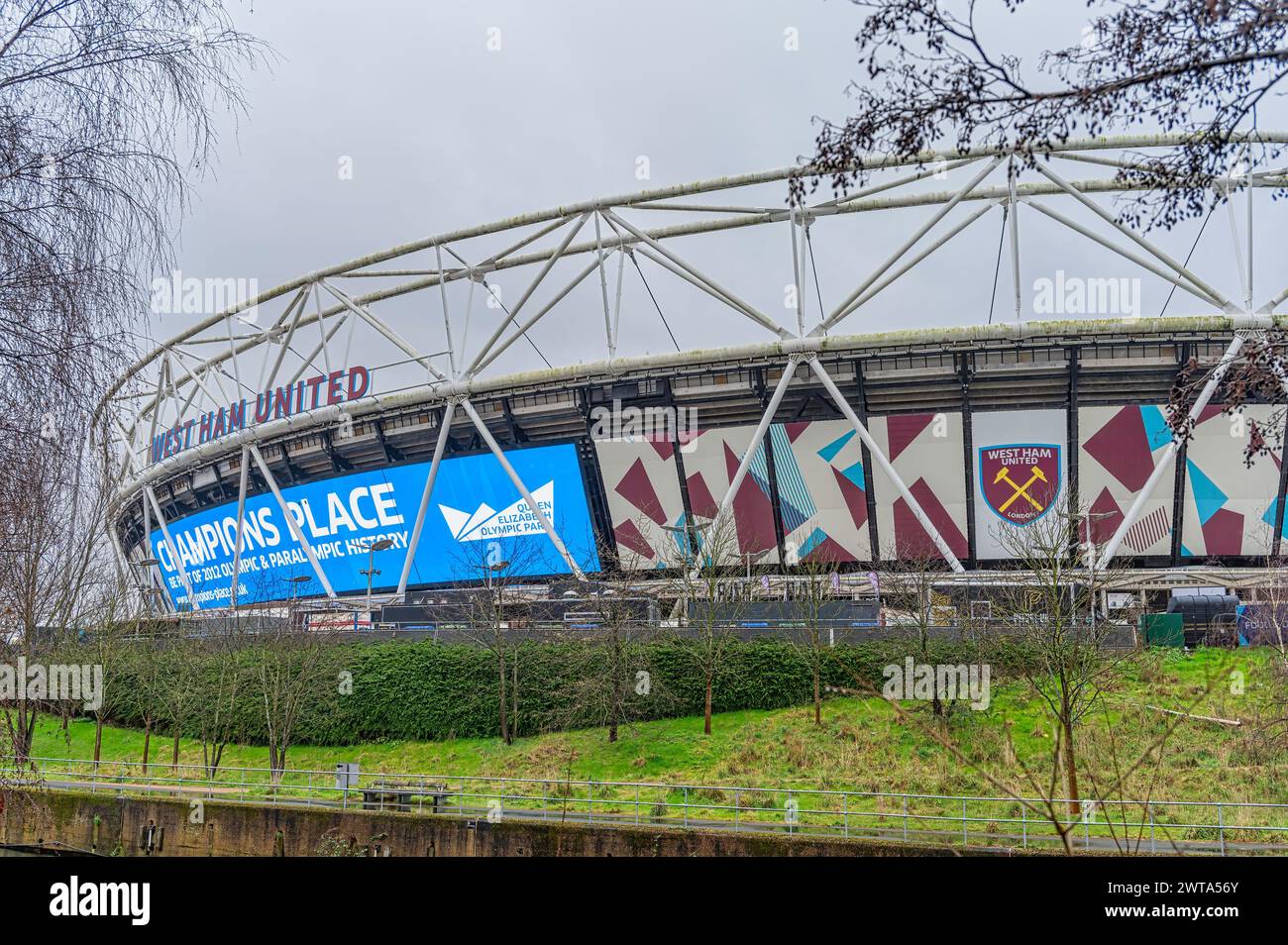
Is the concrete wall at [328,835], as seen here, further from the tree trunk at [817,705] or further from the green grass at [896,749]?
the tree trunk at [817,705]

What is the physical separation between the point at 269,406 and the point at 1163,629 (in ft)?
105

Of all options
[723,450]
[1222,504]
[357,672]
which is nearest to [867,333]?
[723,450]

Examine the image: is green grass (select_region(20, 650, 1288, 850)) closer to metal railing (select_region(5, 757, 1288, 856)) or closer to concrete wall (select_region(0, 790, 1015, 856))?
metal railing (select_region(5, 757, 1288, 856))

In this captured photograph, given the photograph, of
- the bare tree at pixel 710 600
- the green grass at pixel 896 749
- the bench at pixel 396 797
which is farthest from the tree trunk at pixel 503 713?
the bench at pixel 396 797

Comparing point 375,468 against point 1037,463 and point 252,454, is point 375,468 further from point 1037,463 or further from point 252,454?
point 1037,463

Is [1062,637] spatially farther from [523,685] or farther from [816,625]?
[523,685]

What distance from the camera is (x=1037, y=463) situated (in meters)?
37.4

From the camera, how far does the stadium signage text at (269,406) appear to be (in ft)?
136

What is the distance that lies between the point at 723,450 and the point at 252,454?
19.4 meters

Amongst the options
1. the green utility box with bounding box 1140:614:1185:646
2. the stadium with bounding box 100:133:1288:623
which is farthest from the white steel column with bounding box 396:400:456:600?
the green utility box with bounding box 1140:614:1185:646

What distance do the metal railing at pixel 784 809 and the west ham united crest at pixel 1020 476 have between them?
54.8 ft

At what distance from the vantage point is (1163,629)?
33281mm

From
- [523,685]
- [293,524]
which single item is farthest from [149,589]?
[523,685]
